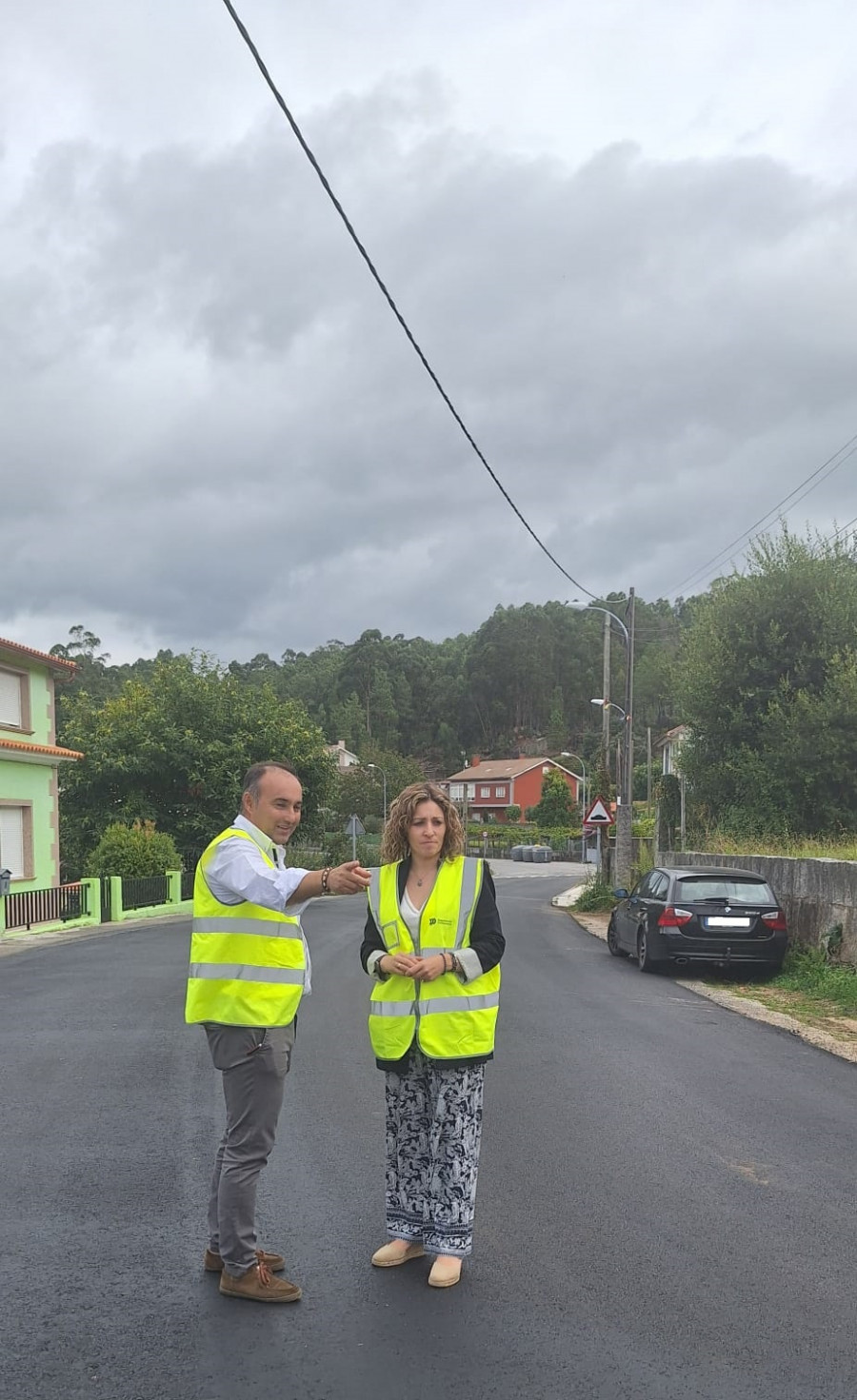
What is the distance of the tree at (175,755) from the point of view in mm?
38906

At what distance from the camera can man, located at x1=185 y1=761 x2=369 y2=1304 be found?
3.97 metres

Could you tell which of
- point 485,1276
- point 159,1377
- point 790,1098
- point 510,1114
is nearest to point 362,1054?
point 510,1114

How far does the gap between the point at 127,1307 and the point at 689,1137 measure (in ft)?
11.1

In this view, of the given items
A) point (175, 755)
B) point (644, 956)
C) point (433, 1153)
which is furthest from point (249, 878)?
point (175, 755)

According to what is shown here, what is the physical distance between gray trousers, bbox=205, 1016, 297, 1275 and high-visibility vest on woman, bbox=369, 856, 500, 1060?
16.7 inches

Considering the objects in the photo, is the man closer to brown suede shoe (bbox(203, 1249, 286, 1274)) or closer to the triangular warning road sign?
brown suede shoe (bbox(203, 1249, 286, 1274))

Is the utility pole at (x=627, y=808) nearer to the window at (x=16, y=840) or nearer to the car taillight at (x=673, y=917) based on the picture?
the window at (x=16, y=840)

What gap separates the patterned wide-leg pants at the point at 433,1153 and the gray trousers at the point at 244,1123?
1.75ft

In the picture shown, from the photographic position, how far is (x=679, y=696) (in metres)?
25.6

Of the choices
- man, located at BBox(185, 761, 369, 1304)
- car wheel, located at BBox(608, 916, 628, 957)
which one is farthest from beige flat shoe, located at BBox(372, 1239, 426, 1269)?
car wheel, located at BBox(608, 916, 628, 957)

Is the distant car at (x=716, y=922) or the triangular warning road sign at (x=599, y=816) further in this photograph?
the triangular warning road sign at (x=599, y=816)

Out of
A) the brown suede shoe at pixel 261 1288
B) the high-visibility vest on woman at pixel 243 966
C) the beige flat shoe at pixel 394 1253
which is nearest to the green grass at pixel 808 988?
the beige flat shoe at pixel 394 1253

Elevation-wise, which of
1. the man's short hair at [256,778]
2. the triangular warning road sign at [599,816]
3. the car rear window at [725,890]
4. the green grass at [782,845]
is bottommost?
the car rear window at [725,890]

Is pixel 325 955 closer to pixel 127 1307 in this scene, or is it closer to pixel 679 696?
pixel 679 696
